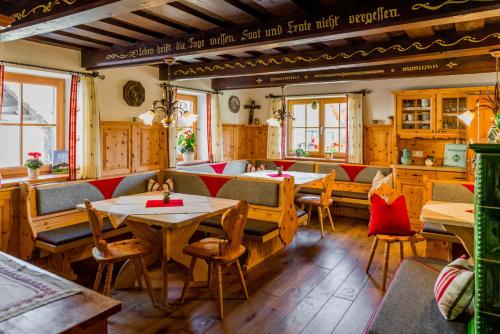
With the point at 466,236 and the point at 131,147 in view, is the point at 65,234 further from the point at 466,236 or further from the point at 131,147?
the point at 466,236

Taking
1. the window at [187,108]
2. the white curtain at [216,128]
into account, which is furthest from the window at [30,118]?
the white curtain at [216,128]

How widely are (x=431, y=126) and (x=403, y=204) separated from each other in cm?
311

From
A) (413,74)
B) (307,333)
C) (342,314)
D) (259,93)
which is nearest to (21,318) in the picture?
(307,333)

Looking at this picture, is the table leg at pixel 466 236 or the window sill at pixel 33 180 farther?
the window sill at pixel 33 180

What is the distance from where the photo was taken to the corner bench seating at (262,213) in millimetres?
4176

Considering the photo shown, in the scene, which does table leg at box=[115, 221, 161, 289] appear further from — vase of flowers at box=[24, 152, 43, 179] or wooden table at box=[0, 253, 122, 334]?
wooden table at box=[0, 253, 122, 334]

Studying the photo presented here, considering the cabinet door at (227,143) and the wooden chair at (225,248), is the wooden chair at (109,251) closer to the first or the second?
the wooden chair at (225,248)

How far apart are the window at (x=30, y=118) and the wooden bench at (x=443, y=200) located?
15.8ft

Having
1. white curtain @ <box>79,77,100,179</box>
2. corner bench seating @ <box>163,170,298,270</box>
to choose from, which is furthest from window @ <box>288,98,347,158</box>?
white curtain @ <box>79,77,100,179</box>

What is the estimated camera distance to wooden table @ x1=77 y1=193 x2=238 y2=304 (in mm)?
3192

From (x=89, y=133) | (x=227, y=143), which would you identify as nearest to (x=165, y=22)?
(x=89, y=133)

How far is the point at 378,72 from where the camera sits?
5680mm

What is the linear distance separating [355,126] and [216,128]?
106 inches

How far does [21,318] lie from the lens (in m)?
1.27
